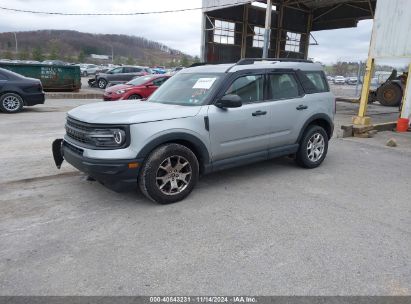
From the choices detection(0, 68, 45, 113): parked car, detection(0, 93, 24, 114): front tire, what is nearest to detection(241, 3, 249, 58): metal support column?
detection(0, 68, 45, 113): parked car

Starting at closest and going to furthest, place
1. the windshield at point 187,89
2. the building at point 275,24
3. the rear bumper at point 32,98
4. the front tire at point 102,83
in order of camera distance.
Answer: the windshield at point 187,89
the rear bumper at point 32,98
the building at point 275,24
the front tire at point 102,83

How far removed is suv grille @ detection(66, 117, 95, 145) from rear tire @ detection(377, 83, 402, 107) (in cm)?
1701

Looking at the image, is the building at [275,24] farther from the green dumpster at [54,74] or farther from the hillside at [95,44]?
the hillside at [95,44]

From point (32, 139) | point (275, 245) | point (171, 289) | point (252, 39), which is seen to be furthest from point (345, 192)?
point (252, 39)

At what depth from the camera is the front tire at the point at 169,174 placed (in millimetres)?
3975

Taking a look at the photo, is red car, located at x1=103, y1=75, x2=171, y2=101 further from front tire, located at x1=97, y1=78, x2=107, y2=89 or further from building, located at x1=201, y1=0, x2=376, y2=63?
front tire, located at x1=97, y1=78, x2=107, y2=89

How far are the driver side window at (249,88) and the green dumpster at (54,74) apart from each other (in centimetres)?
1536

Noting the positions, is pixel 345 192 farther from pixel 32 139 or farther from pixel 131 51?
pixel 131 51

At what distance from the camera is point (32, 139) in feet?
24.7

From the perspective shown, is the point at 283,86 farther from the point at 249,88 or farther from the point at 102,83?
the point at 102,83

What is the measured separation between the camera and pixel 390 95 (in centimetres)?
1733

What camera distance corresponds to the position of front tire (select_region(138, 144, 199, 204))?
3.97 m

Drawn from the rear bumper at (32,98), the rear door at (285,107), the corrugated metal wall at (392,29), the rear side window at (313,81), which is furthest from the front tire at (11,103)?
the corrugated metal wall at (392,29)

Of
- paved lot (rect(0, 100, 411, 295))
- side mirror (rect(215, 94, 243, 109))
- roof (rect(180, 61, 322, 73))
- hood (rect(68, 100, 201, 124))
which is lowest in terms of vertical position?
paved lot (rect(0, 100, 411, 295))
